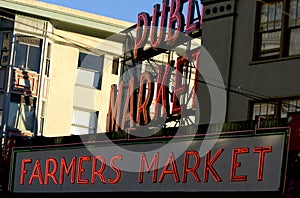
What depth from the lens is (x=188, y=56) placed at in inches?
1225

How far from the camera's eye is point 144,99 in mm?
33844

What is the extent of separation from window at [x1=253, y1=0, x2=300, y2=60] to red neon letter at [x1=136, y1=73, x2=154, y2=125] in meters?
6.52

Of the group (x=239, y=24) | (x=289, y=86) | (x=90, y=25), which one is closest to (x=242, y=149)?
(x=289, y=86)

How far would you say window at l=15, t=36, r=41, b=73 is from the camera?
4612 cm

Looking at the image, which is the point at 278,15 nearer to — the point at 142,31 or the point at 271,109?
the point at 271,109

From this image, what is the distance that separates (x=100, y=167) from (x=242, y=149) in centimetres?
568

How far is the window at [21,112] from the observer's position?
4544 cm

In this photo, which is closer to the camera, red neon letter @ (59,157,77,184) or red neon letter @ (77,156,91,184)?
red neon letter @ (77,156,91,184)

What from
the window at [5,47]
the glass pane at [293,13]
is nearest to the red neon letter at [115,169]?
the glass pane at [293,13]

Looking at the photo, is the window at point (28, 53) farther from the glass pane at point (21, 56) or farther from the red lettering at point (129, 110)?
the red lettering at point (129, 110)

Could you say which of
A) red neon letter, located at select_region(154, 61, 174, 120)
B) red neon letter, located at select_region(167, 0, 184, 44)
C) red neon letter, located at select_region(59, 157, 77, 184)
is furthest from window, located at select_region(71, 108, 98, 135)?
red neon letter, located at select_region(59, 157, 77, 184)

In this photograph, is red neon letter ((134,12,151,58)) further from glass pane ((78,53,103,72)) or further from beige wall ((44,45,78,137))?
glass pane ((78,53,103,72))

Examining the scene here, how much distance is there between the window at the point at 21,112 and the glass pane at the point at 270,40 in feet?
67.9

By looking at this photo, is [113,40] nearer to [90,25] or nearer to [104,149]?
[90,25]
